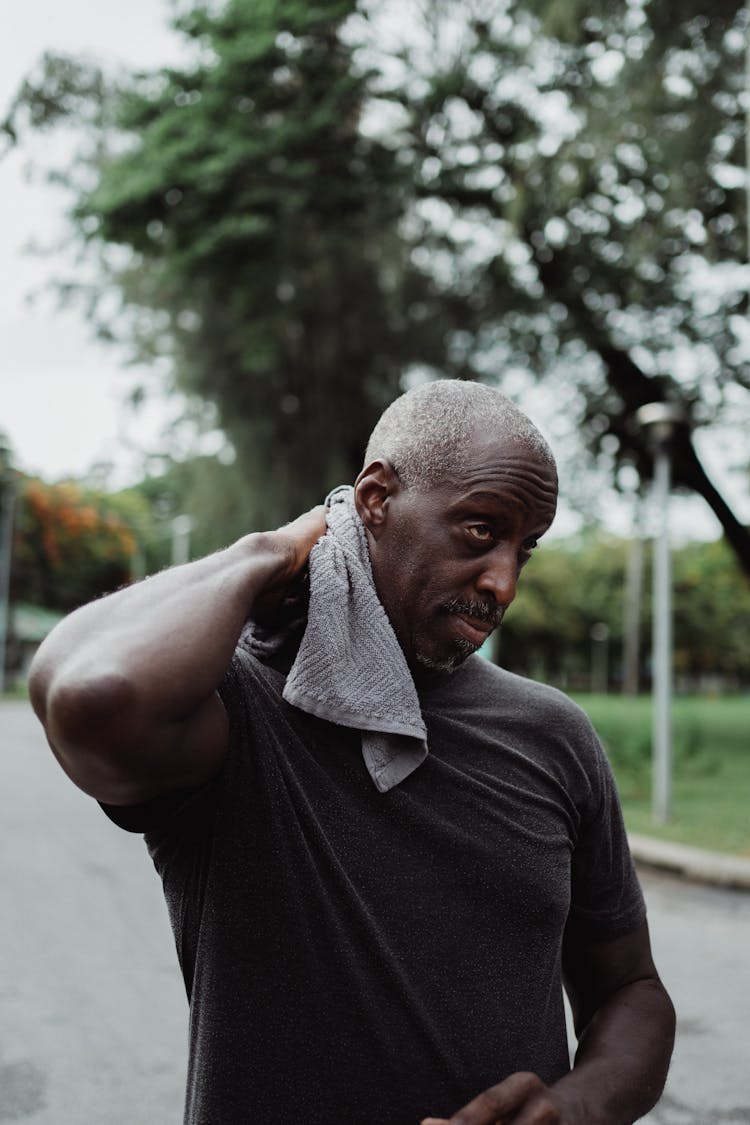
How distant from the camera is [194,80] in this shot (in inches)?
450

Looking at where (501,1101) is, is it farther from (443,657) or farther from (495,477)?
(495,477)

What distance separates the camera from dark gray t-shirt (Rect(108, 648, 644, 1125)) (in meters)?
1.28

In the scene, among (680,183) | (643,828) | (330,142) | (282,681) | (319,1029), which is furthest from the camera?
(330,142)

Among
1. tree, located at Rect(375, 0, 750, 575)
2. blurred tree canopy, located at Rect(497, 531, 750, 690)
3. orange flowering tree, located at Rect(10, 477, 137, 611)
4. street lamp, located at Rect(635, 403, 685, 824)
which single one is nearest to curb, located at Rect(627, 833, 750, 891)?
street lamp, located at Rect(635, 403, 685, 824)

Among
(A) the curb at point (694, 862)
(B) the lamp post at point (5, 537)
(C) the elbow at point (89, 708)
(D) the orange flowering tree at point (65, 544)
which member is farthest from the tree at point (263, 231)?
(B) the lamp post at point (5, 537)

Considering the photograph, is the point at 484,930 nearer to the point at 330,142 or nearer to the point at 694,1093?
the point at 694,1093

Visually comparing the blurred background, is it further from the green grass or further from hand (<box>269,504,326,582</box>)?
hand (<box>269,504,326,582</box>)

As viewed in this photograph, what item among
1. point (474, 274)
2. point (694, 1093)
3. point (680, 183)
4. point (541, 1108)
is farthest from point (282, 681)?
point (474, 274)

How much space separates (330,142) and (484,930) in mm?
11694

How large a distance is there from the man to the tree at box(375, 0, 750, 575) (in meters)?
9.48

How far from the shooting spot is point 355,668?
4.47 feet

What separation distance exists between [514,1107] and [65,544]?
42074mm

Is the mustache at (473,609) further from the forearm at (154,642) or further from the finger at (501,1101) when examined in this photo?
the finger at (501,1101)

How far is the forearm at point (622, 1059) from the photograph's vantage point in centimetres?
139
